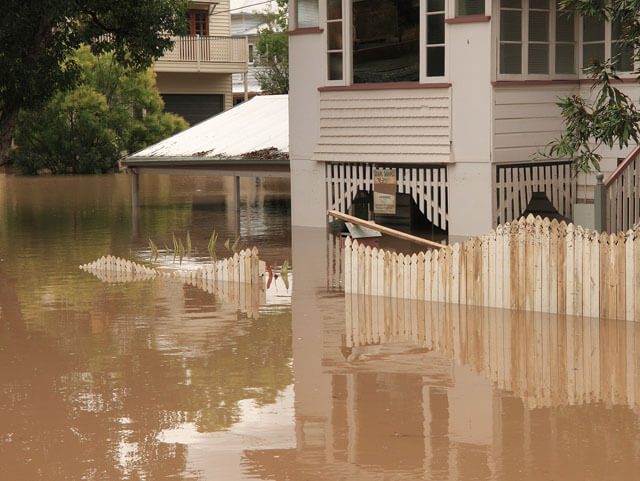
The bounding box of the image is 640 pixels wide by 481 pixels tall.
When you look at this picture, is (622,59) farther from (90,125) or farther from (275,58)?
(275,58)

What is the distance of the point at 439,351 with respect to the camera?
489 inches

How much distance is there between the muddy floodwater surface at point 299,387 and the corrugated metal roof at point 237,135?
28.0 ft

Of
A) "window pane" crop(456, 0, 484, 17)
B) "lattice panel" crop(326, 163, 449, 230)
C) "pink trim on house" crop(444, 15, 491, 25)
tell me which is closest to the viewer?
"pink trim on house" crop(444, 15, 491, 25)

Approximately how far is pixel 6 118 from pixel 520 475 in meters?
17.9

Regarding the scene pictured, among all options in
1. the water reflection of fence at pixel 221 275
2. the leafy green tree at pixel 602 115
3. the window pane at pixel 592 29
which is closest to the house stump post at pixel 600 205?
the leafy green tree at pixel 602 115

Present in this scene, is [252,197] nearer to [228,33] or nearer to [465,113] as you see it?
[465,113]

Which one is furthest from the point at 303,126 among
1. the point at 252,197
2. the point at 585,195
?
the point at 252,197

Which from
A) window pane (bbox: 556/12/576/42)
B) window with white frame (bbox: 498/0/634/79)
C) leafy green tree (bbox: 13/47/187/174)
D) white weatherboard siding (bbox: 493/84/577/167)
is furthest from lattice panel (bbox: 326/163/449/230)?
leafy green tree (bbox: 13/47/187/174)

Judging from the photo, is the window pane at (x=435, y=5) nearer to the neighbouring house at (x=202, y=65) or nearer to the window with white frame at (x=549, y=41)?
the window with white frame at (x=549, y=41)

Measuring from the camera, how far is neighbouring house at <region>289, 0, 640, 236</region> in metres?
21.1

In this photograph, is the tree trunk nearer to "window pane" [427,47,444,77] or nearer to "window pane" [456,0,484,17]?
"window pane" [427,47,444,77]

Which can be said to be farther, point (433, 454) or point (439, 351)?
point (439, 351)

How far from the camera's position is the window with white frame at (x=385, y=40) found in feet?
70.9

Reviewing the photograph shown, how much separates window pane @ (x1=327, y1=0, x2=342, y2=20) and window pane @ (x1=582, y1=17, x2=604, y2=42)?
4382mm
